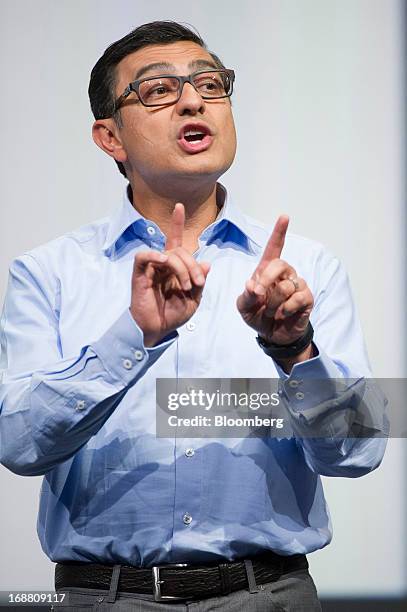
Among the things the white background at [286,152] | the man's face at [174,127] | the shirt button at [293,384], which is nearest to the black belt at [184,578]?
the shirt button at [293,384]

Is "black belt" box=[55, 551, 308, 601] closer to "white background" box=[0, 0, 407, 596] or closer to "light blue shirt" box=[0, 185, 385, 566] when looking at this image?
"light blue shirt" box=[0, 185, 385, 566]

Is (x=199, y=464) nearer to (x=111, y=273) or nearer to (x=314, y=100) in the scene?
(x=111, y=273)

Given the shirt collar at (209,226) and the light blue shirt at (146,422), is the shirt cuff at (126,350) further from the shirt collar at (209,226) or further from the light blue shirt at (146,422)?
the shirt collar at (209,226)

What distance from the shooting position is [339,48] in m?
2.27

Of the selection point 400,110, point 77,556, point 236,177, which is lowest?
point 77,556

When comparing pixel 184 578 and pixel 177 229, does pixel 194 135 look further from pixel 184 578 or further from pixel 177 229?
pixel 184 578

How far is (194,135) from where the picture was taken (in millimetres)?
1924

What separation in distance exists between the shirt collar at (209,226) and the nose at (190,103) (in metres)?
0.19

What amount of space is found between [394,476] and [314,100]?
83cm

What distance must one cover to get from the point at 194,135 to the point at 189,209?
15cm

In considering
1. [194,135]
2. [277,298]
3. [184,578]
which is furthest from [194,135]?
[184,578]

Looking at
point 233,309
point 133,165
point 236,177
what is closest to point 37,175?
point 133,165

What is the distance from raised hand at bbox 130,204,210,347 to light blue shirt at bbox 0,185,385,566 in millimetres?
37

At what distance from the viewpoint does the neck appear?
6.51 ft
